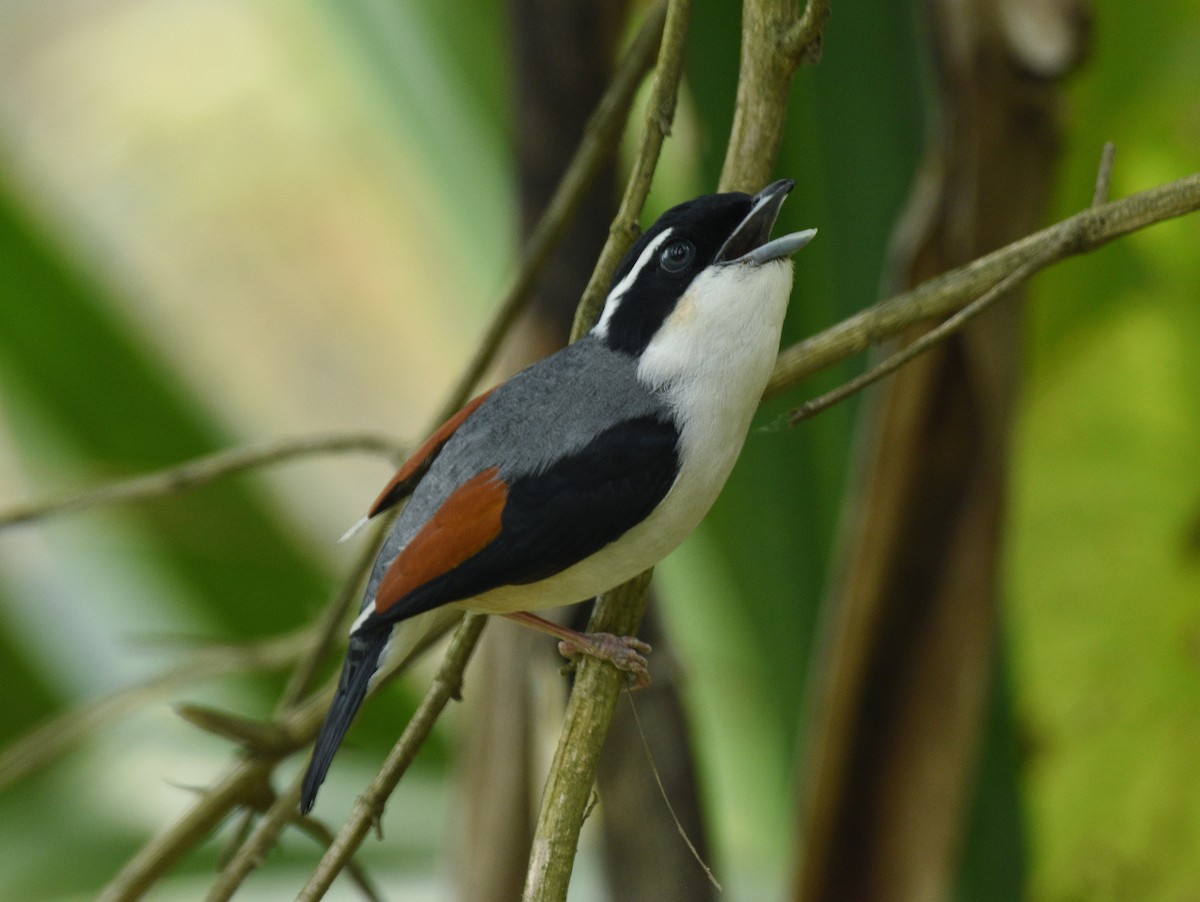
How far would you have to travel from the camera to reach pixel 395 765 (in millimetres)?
1296

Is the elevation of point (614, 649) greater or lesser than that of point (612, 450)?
lesser

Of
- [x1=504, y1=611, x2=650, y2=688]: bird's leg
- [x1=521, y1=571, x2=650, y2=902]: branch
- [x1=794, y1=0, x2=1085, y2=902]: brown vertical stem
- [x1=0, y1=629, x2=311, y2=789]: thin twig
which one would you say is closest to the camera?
[x1=521, y1=571, x2=650, y2=902]: branch

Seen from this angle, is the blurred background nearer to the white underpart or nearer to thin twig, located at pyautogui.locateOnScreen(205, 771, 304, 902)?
thin twig, located at pyautogui.locateOnScreen(205, 771, 304, 902)

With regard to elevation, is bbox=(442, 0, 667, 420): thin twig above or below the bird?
above

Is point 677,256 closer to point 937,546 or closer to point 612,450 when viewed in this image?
point 612,450

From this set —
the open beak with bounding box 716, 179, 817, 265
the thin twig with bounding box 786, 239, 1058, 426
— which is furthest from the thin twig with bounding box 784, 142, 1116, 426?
the open beak with bounding box 716, 179, 817, 265

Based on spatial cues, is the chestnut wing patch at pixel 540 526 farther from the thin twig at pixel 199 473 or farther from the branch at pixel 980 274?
the thin twig at pixel 199 473

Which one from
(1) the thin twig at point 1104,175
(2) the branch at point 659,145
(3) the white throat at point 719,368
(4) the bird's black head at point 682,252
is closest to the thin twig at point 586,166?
(2) the branch at point 659,145

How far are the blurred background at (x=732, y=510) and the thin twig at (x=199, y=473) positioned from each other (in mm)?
413

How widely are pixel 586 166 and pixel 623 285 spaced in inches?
11.4

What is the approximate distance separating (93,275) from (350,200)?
4.05 m

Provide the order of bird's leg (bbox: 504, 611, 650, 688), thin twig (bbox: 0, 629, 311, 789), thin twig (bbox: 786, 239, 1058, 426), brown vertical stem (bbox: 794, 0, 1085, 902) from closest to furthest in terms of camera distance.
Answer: thin twig (bbox: 786, 239, 1058, 426) < bird's leg (bbox: 504, 611, 650, 688) < brown vertical stem (bbox: 794, 0, 1085, 902) < thin twig (bbox: 0, 629, 311, 789)

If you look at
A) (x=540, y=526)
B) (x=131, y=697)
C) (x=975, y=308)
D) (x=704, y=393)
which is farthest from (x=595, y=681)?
(x=131, y=697)

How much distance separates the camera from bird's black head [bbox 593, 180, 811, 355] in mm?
1315
